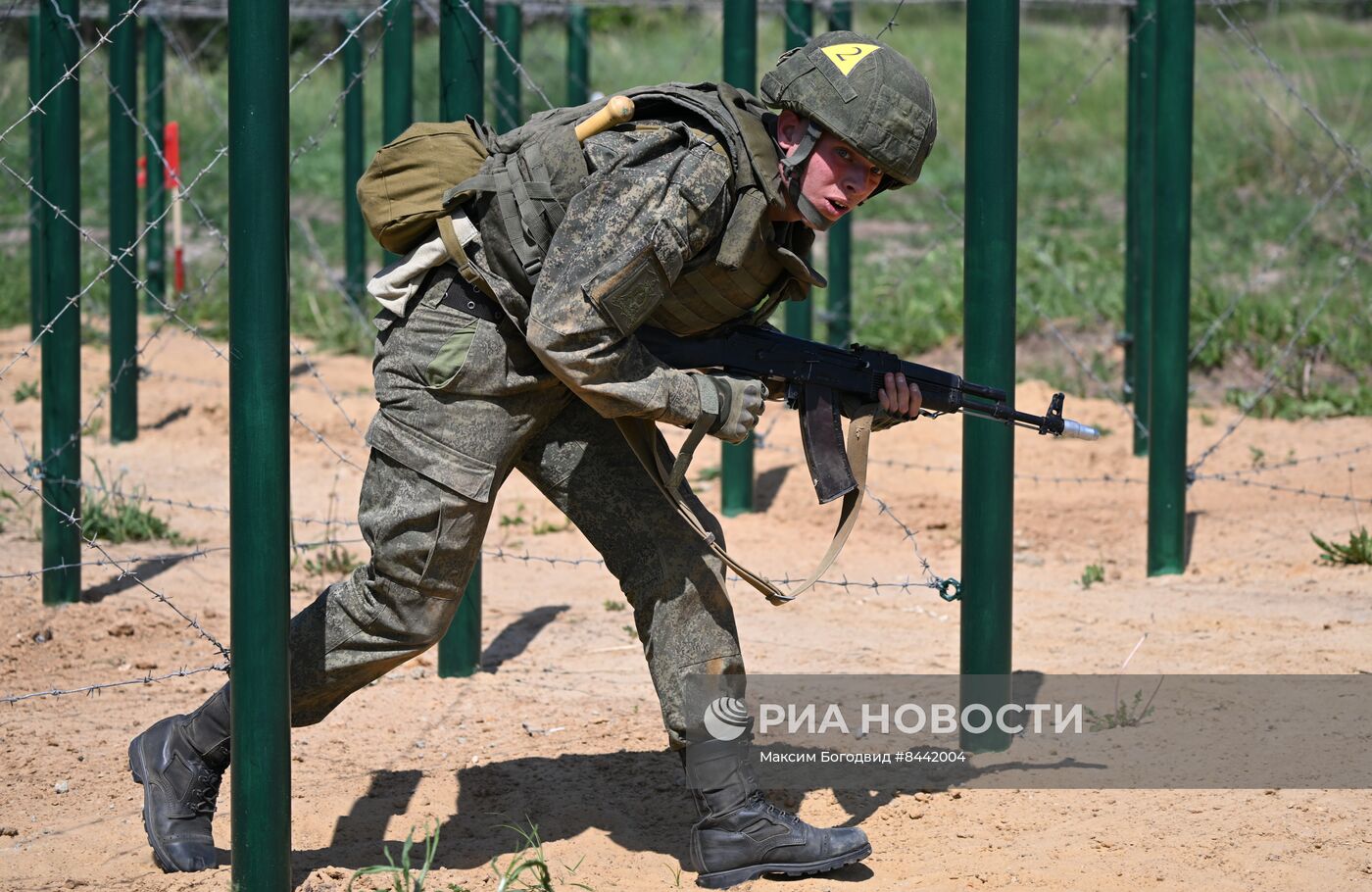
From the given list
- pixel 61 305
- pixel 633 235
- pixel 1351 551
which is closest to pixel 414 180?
pixel 633 235

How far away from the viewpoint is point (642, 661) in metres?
4.93

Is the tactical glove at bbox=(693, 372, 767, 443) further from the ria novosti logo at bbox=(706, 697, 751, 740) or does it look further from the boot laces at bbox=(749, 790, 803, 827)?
the boot laces at bbox=(749, 790, 803, 827)

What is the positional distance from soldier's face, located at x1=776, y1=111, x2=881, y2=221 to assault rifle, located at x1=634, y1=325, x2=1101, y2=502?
13.7 inches

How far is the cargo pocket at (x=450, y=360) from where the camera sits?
310 centimetres

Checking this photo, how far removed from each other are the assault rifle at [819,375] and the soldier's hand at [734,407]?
131 mm

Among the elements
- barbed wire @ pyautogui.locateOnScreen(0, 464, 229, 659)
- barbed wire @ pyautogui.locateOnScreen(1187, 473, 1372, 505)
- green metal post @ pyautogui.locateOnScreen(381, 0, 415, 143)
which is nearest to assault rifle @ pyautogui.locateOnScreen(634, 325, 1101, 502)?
barbed wire @ pyautogui.locateOnScreen(0, 464, 229, 659)

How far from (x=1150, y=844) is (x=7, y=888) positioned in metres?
2.32

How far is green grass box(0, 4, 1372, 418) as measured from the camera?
8.97 meters

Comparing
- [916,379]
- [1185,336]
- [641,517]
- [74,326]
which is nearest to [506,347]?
[641,517]

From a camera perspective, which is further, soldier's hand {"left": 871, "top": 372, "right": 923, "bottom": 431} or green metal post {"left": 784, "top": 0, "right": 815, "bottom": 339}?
green metal post {"left": 784, "top": 0, "right": 815, "bottom": 339}

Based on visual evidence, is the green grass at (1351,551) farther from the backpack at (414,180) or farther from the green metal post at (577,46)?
the green metal post at (577,46)

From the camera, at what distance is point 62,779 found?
→ 3.89 m

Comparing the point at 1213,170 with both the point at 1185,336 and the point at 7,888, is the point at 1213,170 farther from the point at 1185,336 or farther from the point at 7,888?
the point at 7,888

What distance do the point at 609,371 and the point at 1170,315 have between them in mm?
3450
